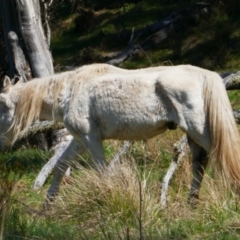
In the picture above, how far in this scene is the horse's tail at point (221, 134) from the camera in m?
8.67

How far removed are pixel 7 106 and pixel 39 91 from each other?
1.71ft

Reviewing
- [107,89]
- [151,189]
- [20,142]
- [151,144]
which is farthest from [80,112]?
[20,142]

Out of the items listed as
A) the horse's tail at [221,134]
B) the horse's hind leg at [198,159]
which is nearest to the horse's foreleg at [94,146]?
the horse's hind leg at [198,159]

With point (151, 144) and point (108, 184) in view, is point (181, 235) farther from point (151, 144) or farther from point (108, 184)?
point (151, 144)

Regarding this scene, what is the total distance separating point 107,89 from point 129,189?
5.02ft

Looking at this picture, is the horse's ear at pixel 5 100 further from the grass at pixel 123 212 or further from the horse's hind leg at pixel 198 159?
the horse's hind leg at pixel 198 159

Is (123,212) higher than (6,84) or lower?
lower

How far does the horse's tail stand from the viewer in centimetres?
867

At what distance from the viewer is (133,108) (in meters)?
9.14

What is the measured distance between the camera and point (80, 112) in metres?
9.51

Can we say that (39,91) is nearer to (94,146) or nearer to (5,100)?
(5,100)

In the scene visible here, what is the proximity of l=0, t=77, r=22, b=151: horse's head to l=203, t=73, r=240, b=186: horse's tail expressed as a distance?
2711 mm

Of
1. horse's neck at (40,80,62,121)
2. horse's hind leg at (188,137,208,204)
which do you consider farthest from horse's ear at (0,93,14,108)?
horse's hind leg at (188,137,208,204)

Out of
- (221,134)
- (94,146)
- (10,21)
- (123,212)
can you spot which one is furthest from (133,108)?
(10,21)
